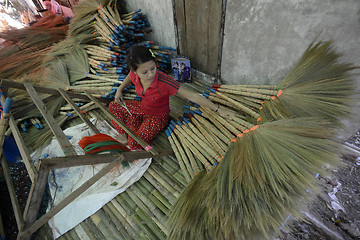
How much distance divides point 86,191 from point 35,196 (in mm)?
903

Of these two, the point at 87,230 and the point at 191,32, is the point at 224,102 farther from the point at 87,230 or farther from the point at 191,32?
the point at 87,230

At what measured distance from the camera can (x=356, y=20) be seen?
1.31m

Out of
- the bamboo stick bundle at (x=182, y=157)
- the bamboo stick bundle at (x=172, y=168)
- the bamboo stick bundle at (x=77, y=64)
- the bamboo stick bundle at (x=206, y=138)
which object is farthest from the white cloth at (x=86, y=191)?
the bamboo stick bundle at (x=77, y=64)

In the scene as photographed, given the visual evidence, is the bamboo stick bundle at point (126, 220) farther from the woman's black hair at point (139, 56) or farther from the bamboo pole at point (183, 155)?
the woman's black hair at point (139, 56)

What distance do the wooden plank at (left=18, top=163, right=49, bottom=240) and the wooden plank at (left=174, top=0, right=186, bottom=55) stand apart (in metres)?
2.39

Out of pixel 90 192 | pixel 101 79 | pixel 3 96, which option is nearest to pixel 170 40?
pixel 101 79

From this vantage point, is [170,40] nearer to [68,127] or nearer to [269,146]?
[68,127]

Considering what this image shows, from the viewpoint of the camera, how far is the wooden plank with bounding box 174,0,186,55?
7.94ft

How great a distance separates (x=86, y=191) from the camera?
6.15 feet

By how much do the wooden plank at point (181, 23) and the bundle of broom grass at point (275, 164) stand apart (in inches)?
63.9

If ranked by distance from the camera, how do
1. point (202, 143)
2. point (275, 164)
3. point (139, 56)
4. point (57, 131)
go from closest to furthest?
1. point (275, 164)
2. point (57, 131)
3. point (139, 56)
4. point (202, 143)

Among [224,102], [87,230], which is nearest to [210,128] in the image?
[224,102]

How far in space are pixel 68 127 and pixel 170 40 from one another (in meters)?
2.05

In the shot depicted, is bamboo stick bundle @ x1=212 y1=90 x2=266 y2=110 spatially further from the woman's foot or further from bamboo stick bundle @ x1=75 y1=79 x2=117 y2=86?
bamboo stick bundle @ x1=75 y1=79 x2=117 y2=86
